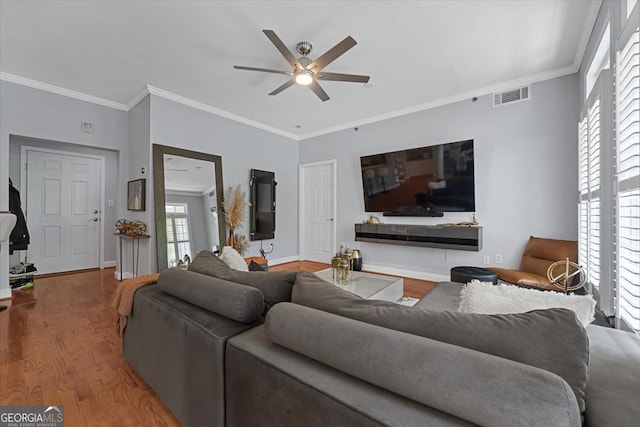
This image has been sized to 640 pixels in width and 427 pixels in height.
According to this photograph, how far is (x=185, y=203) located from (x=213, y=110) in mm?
1470

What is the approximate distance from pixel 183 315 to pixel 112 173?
16.2 feet

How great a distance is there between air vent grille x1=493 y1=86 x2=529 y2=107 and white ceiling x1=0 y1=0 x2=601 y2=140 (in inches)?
3.3

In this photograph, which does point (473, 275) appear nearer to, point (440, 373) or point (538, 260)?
point (538, 260)

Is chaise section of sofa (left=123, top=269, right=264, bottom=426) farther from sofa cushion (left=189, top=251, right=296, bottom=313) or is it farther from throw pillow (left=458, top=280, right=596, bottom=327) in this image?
throw pillow (left=458, top=280, right=596, bottom=327)

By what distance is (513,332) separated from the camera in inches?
27.8

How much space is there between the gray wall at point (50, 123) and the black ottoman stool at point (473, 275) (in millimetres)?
4571

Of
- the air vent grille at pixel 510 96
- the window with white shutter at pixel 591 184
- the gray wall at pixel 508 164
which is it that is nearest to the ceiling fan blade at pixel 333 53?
the window with white shutter at pixel 591 184

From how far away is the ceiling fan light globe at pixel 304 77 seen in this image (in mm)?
2555

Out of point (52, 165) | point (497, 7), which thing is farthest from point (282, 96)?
point (52, 165)

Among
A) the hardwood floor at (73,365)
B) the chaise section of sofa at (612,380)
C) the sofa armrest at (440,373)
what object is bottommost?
the hardwood floor at (73,365)

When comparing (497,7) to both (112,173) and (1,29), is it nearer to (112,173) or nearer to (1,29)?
(1,29)

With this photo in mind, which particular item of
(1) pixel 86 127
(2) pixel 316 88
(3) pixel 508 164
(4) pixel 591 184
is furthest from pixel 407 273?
(1) pixel 86 127

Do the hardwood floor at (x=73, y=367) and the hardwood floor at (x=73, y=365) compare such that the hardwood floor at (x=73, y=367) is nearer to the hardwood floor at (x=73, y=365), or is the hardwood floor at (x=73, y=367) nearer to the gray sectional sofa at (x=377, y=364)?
the hardwood floor at (x=73, y=365)

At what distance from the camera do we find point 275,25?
7.84 feet
